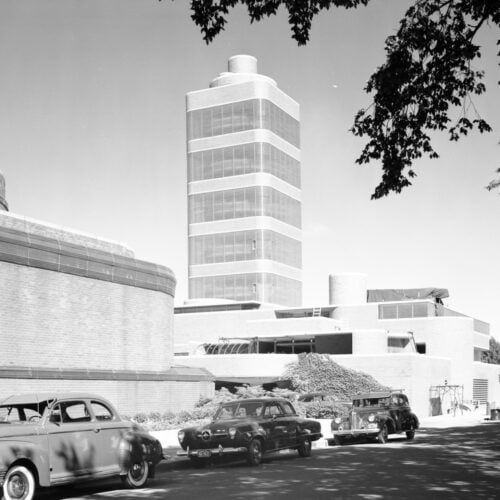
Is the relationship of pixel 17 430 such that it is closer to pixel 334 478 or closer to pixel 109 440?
pixel 109 440

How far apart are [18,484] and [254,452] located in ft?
23.2

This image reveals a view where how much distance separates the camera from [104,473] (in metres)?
13.6

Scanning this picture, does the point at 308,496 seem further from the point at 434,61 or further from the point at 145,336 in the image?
the point at 145,336

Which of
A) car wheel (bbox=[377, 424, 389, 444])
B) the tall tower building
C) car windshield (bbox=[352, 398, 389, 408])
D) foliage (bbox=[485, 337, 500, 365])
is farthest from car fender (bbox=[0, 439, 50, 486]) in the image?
foliage (bbox=[485, 337, 500, 365])

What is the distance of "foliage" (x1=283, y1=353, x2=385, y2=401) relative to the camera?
4981 centimetres

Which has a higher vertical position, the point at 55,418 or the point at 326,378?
the point at 55,418

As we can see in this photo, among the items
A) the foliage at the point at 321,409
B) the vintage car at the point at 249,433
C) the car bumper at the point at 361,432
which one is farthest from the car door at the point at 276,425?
the foliage at the point at 321,409

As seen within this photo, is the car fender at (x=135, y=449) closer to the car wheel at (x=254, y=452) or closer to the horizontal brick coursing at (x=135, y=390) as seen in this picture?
the car wheel at (x=254, y=452)

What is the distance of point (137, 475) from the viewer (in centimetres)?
1434

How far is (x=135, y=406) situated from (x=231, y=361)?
22.8 meters

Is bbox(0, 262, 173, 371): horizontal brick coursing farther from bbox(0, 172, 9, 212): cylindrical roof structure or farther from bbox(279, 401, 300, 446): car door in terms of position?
bbox(279, 401, 300, 446): car door

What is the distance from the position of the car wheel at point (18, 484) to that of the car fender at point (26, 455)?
5.0 inches

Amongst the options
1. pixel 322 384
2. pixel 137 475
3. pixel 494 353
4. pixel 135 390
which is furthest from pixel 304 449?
pixel 494 353

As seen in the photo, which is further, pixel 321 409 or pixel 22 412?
pixel 321 409
